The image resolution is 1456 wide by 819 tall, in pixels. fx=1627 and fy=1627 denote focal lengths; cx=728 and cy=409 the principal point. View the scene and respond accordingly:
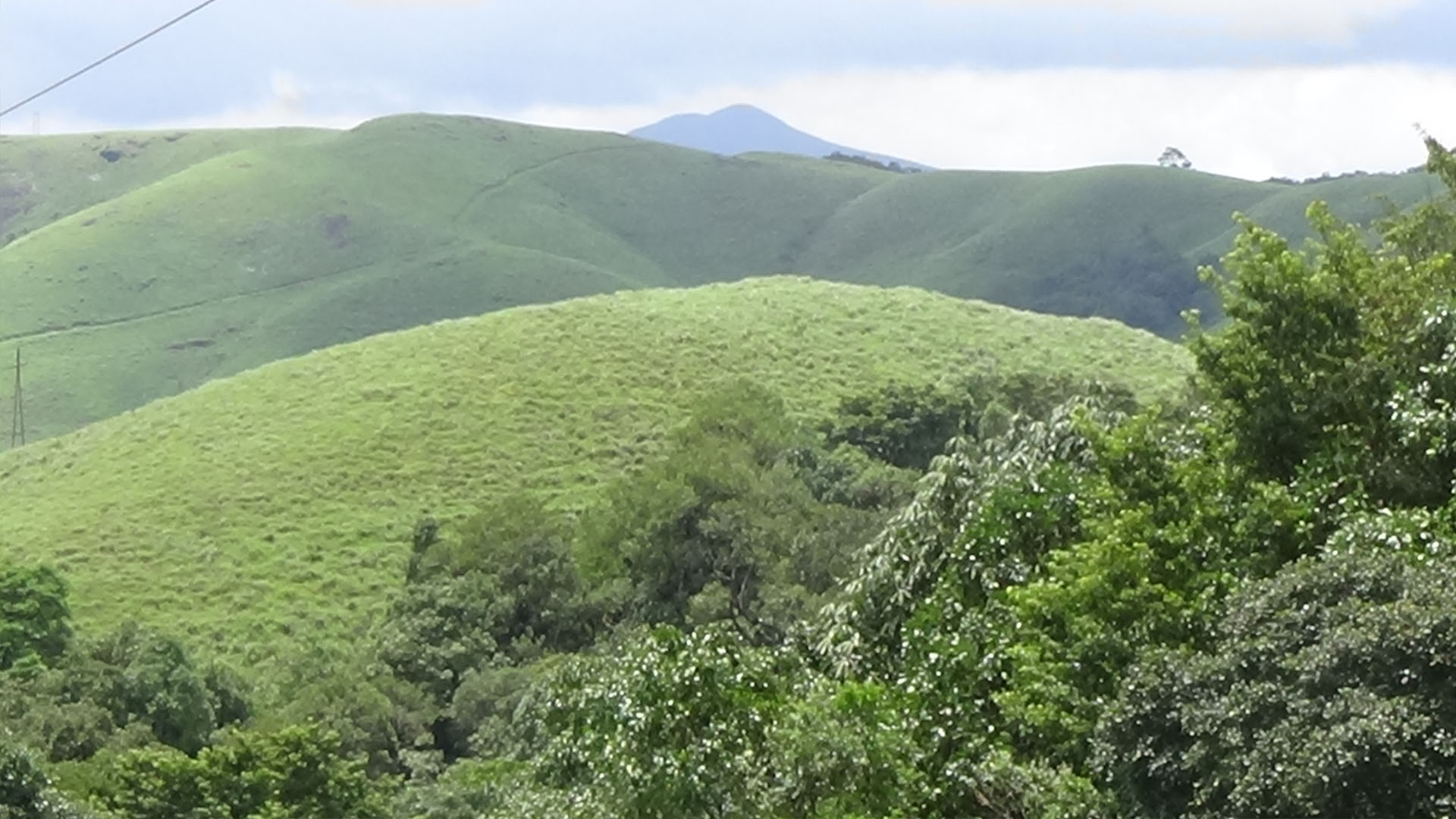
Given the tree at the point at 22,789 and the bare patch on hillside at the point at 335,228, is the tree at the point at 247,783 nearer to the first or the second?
the tree at the point at 22,789

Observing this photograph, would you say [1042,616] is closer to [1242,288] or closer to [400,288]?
[1242,288]

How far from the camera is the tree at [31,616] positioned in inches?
1785

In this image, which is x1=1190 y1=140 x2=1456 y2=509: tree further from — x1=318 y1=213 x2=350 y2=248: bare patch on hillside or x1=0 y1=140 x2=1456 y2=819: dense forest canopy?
x1=318 y1=213 x2=350 y2=248: bare patch on hillside

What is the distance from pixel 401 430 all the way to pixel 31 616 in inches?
905

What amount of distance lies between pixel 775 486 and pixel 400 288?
132592 mm

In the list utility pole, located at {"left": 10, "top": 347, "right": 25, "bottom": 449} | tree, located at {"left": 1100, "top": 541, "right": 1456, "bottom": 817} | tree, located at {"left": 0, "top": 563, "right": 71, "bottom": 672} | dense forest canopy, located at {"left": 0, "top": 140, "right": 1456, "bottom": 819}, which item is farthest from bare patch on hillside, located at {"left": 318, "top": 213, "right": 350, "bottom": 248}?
tree, located at {"left": 1100, "top": 541, "right": 1456, "bottom": 817}

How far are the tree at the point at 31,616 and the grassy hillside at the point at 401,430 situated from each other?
217 inches

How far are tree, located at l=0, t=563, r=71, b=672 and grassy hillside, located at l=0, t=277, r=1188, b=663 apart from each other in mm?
5503

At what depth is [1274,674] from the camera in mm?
11406

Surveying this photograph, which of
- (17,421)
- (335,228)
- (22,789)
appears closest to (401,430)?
(22,789)

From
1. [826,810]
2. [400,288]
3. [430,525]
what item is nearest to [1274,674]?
[826,810]

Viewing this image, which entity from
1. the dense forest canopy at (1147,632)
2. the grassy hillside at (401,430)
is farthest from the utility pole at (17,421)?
the dense forest canopy at (1147,632)

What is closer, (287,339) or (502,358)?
(502,358)

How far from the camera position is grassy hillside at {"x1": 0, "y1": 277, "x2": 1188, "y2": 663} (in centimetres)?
5678
